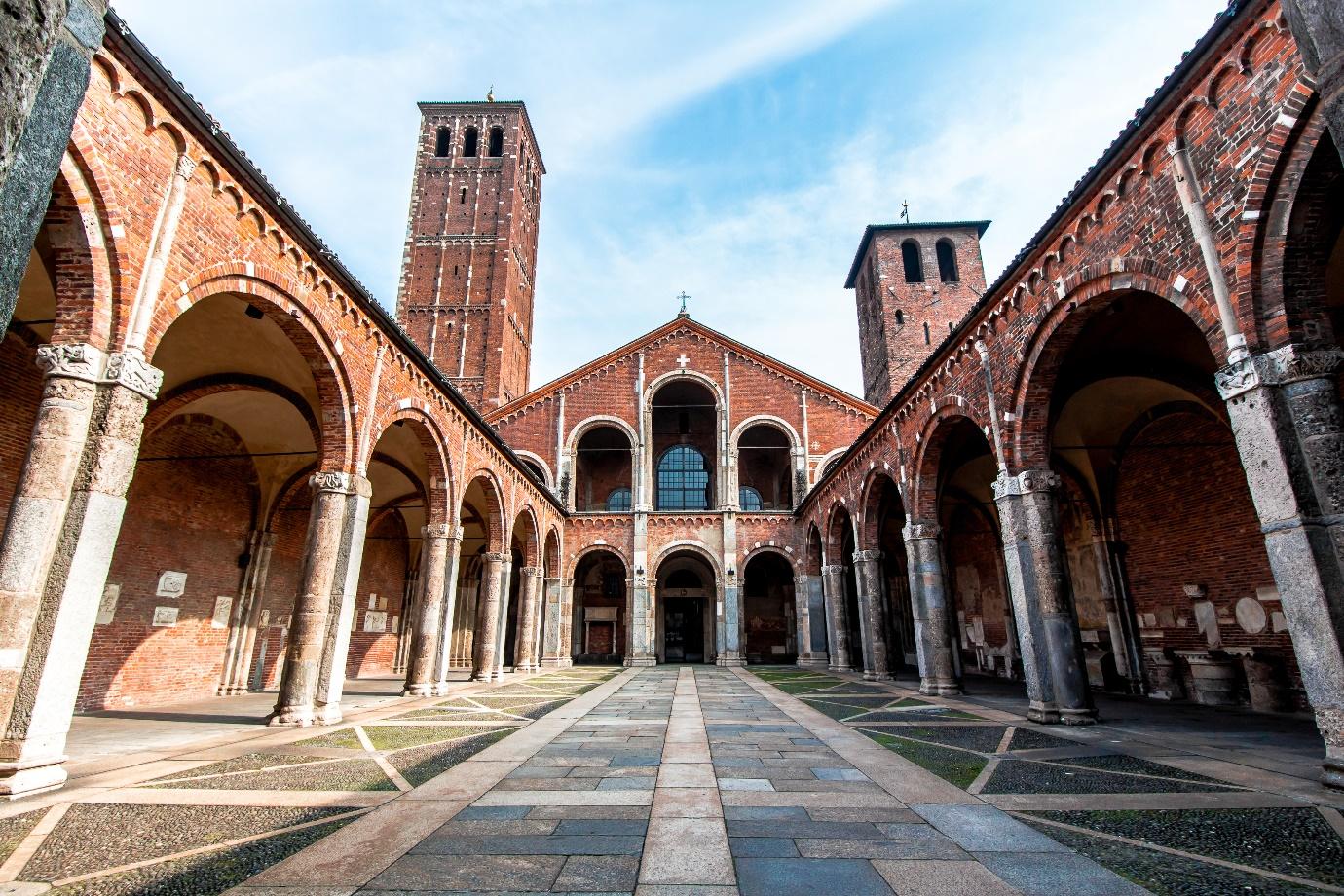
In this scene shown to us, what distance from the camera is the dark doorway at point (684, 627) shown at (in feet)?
89.4

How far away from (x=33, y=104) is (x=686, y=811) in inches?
176

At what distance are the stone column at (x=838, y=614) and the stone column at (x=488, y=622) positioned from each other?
32.1 feet

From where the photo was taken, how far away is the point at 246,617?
1326 centimetres

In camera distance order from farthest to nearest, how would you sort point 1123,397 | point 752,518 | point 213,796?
point 752,518, point 1123,397, point 213,796

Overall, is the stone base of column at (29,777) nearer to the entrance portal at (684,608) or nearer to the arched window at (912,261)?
the entrance portal at (684,608)

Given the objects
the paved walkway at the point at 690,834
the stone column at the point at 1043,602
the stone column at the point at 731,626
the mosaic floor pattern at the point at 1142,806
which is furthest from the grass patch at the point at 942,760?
the stone column at the point at 731,626

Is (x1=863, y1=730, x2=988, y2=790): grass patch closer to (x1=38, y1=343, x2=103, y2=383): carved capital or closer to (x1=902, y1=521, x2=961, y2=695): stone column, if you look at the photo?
(x1=902, y1=521, x2=961, y2=695): stone column

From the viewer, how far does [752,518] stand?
78.2ft

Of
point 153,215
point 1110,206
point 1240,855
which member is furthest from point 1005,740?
point 153,215

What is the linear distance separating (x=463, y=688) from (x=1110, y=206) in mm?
14126

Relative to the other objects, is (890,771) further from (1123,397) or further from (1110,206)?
(1123,397)

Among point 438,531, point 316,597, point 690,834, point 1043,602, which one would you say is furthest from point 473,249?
point 690,834

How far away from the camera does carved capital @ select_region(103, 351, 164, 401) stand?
210 inches

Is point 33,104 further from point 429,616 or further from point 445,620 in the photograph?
point 445,620
